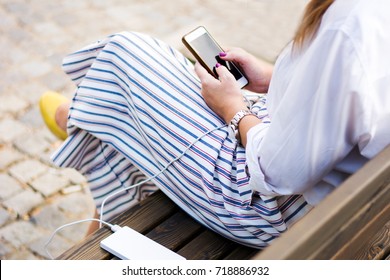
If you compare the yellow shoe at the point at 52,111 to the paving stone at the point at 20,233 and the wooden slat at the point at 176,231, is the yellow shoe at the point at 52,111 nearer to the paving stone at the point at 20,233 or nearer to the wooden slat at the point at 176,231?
the paving stone at the point at 20,233

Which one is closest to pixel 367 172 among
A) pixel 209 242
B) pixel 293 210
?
pixel 293 210

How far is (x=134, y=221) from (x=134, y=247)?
0.14 m

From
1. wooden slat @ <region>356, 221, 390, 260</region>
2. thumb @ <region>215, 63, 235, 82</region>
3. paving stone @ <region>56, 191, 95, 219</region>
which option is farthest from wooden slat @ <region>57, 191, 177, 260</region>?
paving stone @ <region>56, 191, 95, 219</region>

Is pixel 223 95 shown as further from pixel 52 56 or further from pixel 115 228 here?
pixel 52 56

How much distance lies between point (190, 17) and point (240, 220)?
2716 mm

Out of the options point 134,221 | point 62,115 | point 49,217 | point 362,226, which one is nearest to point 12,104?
point 49,217

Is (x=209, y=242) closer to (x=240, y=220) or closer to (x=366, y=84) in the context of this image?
(x=240, y=220)

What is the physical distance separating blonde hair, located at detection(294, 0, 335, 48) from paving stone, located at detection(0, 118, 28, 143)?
2018mm

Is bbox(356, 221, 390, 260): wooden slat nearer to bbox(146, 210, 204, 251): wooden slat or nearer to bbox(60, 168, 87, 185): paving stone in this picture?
bbox(146, 210, 204, 251): wooden slat

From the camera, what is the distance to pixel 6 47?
383 centimetres

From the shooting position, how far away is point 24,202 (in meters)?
2.97

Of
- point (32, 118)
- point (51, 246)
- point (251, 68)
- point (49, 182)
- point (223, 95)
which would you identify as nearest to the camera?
point (223, 95)

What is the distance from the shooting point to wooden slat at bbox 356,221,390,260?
1.84 m

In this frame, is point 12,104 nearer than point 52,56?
Yes
